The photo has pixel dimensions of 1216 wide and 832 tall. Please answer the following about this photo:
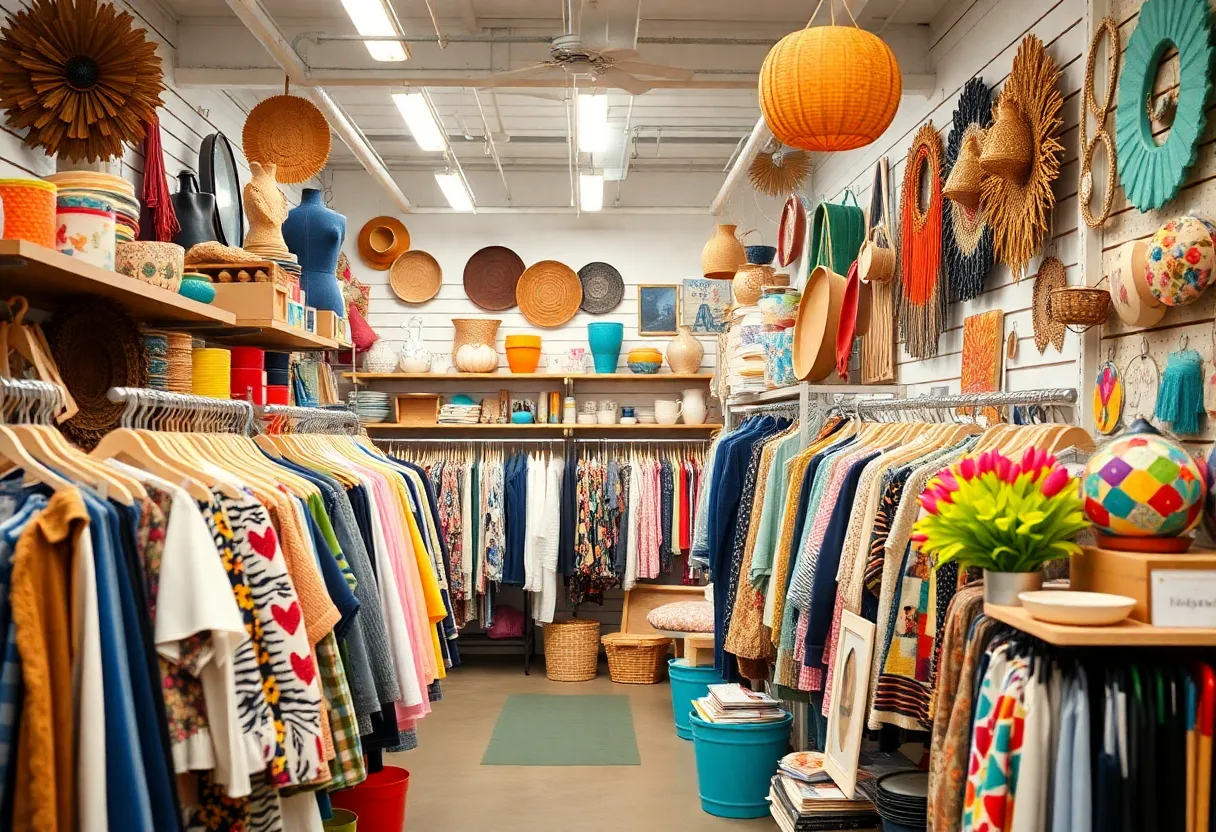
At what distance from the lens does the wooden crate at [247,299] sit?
3.74m

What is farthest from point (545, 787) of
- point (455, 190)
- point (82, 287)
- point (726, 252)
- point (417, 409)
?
point (455, 190)

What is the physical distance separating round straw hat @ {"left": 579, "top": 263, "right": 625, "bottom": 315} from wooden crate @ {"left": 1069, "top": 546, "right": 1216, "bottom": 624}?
5.89m

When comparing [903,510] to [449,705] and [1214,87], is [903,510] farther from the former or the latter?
[449,705]

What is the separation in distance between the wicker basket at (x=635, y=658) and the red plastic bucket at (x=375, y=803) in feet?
10.4

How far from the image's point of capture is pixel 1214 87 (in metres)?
2.50

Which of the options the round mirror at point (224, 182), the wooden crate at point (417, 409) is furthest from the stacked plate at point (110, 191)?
the wooden crate at point (417, 409)

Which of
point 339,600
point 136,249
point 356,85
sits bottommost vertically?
point 339,600

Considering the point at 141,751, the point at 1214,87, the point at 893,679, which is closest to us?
the point at 141,751

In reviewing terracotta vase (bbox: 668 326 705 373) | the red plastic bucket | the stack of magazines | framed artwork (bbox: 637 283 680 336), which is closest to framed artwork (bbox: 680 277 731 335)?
framed artwork (bbox: 637 283 680 336)

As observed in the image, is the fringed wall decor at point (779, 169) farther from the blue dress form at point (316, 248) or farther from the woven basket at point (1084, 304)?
the woven basket at point (1084, 304)

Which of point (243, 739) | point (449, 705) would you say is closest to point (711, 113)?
point (449, 705)

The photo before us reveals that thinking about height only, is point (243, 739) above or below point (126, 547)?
below

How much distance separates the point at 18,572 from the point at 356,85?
12.0 feet

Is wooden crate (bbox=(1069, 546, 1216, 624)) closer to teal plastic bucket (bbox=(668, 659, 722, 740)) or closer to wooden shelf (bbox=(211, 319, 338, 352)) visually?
wooden shelf (bbox=(211, 319, 338, 352))
